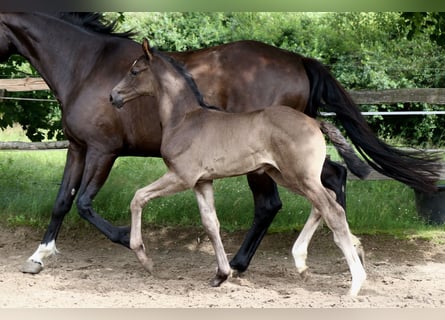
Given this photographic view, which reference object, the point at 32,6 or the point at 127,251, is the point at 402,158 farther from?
the point at 32,6

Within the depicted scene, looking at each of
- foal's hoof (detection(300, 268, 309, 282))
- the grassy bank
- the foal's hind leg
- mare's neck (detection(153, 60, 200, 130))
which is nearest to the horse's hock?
the grassy bank

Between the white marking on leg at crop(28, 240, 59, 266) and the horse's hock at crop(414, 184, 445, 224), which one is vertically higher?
the horse's hock at crop(414, 184, 445, 224)

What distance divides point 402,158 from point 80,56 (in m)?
3.02

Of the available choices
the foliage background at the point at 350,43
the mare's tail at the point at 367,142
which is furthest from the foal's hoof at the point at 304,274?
the foliage background at the point at 350,43

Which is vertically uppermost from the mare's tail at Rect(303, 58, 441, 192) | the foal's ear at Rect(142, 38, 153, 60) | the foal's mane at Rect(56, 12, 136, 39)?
the foal's ear at Rect(142, 38, 153, 60)

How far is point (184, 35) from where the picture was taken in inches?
511

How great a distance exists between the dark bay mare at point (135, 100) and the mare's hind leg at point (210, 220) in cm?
58

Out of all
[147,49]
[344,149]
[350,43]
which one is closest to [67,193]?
[147,49]

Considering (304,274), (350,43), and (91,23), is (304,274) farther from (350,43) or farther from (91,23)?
(350,43)

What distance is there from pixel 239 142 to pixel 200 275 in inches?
56.2

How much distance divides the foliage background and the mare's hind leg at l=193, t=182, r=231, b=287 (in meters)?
5.29

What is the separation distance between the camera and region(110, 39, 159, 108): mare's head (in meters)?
5.68

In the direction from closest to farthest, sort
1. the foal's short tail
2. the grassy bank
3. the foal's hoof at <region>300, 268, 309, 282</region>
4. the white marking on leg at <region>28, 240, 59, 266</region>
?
the foal's short tail
the foal's hoof at <region>300, 268, 309, 282</region>
the white marking on leg at <region>28, 240, 59, 266</region>
the grassy bank

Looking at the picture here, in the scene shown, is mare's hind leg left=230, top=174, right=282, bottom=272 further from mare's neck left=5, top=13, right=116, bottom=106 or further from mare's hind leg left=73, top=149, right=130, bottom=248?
mare's neck left=5, top=13, right=116, bottom=106
